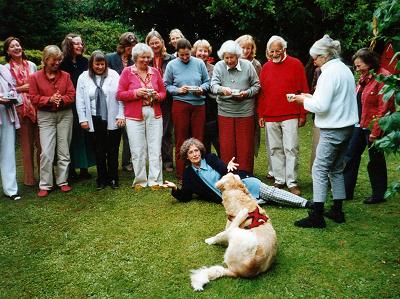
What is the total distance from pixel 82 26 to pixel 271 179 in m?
12.7

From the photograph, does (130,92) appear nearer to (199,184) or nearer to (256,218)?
(199,184)

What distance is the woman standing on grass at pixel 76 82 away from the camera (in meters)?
6.25

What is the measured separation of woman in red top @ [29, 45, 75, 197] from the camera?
581 centimetres

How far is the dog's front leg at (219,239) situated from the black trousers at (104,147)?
7.69 ft

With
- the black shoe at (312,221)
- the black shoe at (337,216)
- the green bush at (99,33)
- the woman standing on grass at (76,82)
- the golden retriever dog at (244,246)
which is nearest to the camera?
the golden retriever dog at (244,246)

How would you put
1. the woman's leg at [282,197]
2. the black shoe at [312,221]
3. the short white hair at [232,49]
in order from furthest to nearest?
the short white hair at [232,49], the woman's leg at [282,197], the black shoe at [312,221]

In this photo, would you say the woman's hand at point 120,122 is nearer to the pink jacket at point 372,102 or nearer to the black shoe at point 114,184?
the black shoe at point 114,184

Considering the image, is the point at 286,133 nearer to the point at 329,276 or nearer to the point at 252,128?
the point at 252,128

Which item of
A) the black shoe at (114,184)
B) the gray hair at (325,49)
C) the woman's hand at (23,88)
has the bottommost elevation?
the black shoe at (114,184)

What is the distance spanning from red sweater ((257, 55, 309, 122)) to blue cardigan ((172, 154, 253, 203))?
0.90m

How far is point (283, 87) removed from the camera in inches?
222

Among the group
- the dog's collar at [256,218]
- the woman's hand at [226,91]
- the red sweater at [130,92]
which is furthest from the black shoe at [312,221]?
the red sweater at [130,92]

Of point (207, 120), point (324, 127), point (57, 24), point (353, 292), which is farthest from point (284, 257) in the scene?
point (57, 24)

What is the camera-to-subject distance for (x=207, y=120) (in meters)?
6.72
